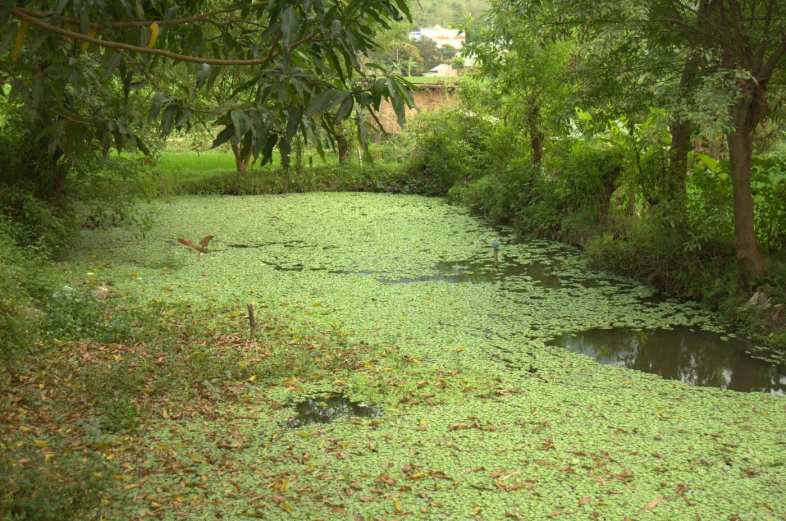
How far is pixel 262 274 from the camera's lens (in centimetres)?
711

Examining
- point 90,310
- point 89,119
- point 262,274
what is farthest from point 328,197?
point 89,119

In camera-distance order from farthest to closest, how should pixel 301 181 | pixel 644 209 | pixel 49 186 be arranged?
pixel 301 181, pixel 49 186, pixel 644 209

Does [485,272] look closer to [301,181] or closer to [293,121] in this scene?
[293,121]

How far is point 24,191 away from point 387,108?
1282cm

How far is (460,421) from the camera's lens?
3.72 m

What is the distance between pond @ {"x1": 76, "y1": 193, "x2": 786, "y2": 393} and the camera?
5027mm

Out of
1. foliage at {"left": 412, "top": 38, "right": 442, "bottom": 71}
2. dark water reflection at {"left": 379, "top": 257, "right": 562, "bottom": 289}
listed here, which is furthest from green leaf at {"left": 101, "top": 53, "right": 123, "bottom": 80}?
foliage at {"left": 412, "top": 38, "right": 442, "bottom": 71}

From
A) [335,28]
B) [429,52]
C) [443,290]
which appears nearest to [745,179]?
[443,290]

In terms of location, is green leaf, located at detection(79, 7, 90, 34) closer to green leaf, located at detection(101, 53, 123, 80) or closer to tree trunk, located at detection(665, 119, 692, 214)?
green leaf, located at detection(101, 53, 123, 80)

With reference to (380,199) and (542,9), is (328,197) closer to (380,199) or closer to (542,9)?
(380,199)

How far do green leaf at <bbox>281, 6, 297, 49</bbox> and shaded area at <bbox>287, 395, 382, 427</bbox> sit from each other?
7.64 feet

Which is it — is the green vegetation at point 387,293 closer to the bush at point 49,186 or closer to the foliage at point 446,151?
the bush at point 49,186

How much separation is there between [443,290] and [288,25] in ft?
15.3

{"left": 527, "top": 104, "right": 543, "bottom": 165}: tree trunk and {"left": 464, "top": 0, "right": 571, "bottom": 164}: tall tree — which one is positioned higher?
{"left": 464, "top": 0, "right": 571, "bottom": 164}: tall tree
